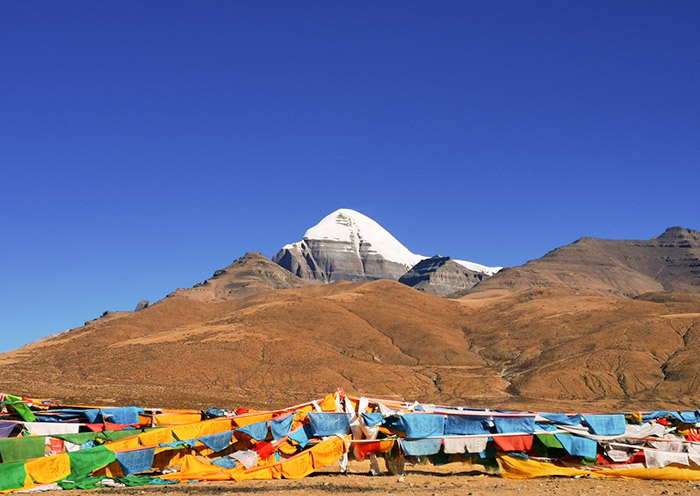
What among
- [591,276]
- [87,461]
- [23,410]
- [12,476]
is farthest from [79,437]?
[591,276]

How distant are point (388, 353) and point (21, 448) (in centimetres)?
6195

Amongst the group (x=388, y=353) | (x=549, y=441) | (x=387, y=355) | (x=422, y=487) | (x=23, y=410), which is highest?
(x=388, y=353)

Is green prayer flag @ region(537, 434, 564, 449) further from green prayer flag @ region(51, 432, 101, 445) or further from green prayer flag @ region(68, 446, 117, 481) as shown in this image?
green prayer flag @ region(51, 432, 101, 445)

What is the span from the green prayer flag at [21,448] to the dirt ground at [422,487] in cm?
337

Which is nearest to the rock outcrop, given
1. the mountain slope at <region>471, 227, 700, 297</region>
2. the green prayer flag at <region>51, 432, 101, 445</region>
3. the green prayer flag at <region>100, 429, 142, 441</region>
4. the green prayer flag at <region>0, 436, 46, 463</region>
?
the mountain slope at <region>471, 227, 700, 297</region>

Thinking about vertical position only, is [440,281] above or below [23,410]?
above

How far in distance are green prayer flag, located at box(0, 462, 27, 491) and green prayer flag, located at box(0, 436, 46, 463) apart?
85.7 inches

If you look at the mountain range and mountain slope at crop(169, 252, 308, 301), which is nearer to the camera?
the mountain range

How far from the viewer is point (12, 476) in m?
17.2

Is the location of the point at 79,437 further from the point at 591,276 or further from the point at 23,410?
the point at 591,276

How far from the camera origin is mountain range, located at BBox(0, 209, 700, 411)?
5937 cm

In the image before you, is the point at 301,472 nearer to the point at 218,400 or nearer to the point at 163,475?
the point at 163,475

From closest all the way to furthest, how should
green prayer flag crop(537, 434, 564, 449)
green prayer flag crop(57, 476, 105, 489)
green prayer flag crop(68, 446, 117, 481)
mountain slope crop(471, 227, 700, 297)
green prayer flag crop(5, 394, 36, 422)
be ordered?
green prayer flag crop(57, 476, 105, 489) < green prayer flag crop(68, 446, 117, 481) < green prayer flag crop(537, 434, 564, 449) < green prayer flag crop(5, 394, 36, 422) < mountain slope crop(471, 227, 700, 297)

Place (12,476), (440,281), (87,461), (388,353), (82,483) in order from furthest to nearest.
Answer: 1. (440,281)
2. (388,353)
3. (87,461)
4. (82,483)
5. (12,476)
